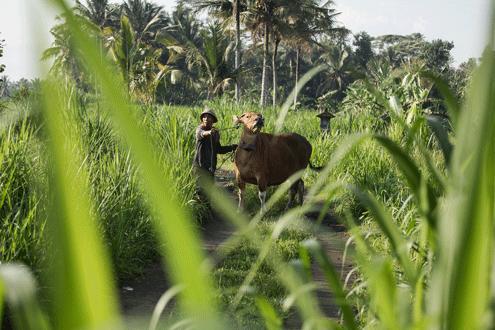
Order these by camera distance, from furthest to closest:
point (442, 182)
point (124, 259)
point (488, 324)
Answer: point (124, 259), point (442, 182), point (488, 324)

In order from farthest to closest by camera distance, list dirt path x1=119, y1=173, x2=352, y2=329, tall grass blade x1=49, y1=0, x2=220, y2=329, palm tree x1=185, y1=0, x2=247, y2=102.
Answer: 1. palm tree x1=185, y1=0, x2=247, y2=102
2. dirt path x1=119, y1=173, x2=352, y2=329
3. tall grass blade x1=49, y1=0, x2=220, y2=329

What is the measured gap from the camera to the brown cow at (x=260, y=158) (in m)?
6.43

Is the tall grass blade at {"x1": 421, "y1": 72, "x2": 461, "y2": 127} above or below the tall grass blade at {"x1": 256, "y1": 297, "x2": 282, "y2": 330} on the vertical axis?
above

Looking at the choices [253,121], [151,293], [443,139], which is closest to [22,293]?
[443,139]

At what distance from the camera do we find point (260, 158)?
675 centimetres

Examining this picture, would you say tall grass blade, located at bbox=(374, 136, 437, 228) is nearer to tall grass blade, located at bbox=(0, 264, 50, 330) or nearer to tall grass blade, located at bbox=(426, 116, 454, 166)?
tall grass blade, located at bbox=(426, 116, 454, 166)

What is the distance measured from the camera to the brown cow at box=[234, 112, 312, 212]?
253 inches

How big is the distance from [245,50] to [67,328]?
41.4 m

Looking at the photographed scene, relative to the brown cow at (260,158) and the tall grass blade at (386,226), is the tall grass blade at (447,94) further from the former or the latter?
the brown cow at (260,158)

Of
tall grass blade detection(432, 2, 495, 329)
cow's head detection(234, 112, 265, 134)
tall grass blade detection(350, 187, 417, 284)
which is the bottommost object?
cow's head detection(234, 112, 265, 134)

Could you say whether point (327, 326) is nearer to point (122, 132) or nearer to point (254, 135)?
point (122, 132)

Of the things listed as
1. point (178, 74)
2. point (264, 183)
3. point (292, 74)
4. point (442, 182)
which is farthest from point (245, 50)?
point (442, 182)

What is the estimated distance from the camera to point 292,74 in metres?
47.3

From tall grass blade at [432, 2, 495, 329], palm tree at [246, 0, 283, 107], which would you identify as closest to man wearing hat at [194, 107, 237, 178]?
tall grass blade at [432, 2, 495, 329]
